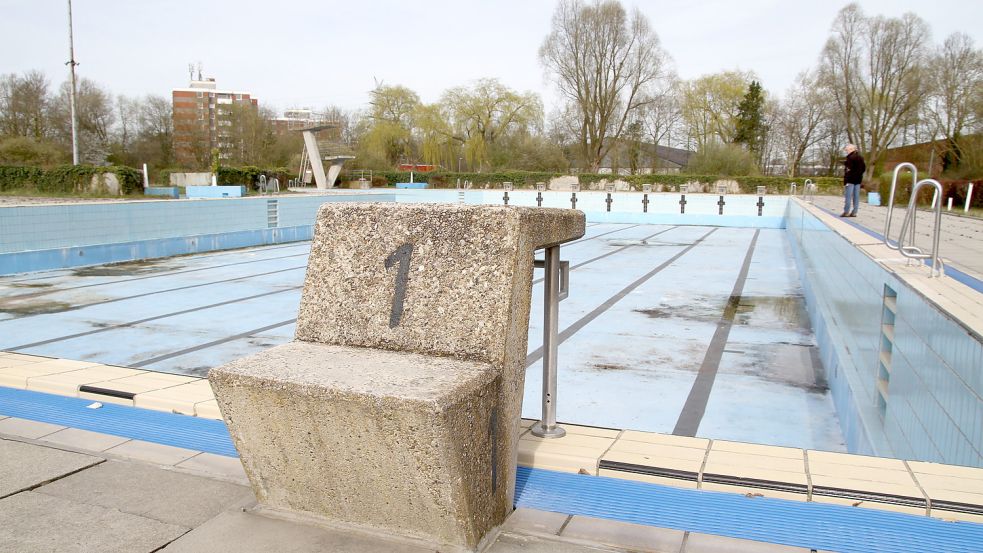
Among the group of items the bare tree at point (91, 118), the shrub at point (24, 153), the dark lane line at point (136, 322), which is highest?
the bare tree at point (91, 118)

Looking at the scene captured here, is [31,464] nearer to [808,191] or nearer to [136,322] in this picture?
[136,322]

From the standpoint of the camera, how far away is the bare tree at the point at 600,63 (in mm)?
46438

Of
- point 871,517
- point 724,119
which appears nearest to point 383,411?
point 871,517

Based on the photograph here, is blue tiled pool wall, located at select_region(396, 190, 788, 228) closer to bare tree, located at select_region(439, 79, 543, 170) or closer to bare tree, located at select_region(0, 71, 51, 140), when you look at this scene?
bare tree, located at select_region(439, 79, 543, 170)

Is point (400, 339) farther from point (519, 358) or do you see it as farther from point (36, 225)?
point (36, 225)

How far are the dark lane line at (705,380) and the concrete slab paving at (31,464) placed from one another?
3.28 metres

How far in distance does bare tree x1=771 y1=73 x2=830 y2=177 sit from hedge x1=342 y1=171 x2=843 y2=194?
34.4 feet

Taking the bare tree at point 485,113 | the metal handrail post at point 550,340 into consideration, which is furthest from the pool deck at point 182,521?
the bare tree at point 485,113

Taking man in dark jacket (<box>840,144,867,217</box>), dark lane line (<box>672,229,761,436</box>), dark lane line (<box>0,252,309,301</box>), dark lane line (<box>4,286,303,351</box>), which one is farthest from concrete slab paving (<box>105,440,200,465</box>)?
man in dark jacket (<box>840,144,867,217</box>)

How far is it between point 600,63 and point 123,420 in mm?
47335

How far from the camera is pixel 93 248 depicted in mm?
12305

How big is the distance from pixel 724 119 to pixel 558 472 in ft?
174

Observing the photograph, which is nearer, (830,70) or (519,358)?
(519,358)

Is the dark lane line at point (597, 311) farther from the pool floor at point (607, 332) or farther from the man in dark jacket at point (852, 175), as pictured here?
the man in dark jacket at point (852, 175)
